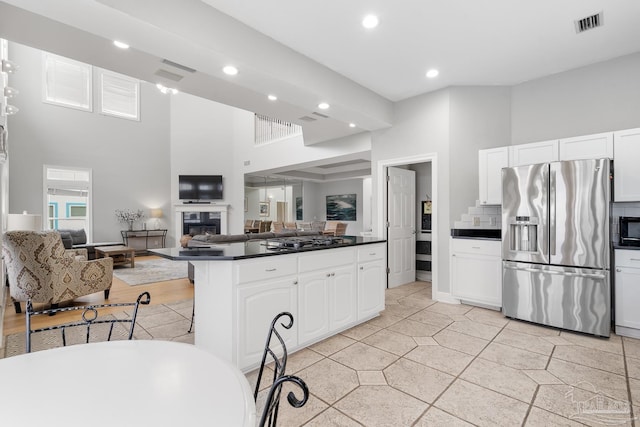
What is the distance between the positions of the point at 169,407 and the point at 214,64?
9.38ft

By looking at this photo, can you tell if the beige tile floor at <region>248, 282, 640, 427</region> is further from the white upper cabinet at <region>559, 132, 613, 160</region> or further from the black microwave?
the white upper cabinet at <region>559, 132, 613, 160</region>

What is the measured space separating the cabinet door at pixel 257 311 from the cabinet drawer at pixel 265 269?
51mm

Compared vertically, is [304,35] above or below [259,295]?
above

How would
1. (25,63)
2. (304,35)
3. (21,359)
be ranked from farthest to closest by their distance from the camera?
(25,63) < (304,35) < (21,359)

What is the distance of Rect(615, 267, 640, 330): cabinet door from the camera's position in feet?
9.77

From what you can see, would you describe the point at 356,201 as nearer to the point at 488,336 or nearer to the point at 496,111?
the point at 496,111

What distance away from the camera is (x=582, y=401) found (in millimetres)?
2025

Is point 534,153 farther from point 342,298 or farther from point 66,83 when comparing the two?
point 66,83

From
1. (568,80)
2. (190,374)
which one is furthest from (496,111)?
(190,374)

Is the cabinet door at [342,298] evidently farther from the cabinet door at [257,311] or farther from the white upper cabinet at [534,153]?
the white upper cabinet at [534,153]

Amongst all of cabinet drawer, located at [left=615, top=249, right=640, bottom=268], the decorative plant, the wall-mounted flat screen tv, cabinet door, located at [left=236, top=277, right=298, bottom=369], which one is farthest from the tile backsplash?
the decorative plant

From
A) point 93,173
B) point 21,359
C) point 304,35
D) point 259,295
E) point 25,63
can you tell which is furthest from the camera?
point 93,173

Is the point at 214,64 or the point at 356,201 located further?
the point at 356,201

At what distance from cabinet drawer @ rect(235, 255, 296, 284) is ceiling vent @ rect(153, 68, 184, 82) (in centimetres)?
254
